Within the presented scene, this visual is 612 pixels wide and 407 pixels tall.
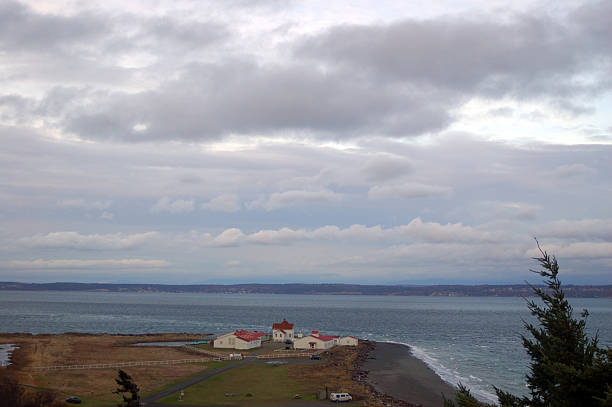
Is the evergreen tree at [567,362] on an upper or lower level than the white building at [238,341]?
upper

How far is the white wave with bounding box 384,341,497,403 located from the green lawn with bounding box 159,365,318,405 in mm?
15541

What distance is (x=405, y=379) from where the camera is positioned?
6306 cm

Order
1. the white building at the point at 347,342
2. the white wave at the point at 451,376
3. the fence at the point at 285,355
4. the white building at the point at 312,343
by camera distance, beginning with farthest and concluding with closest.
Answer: the white building at the point at 347,342, the white building at the point at 312,343, the fence at the point at 285,355, the white wave at the point at 451,376

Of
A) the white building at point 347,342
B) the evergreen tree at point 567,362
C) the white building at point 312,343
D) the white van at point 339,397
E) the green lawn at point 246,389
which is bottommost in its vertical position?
the white building at point 347,342

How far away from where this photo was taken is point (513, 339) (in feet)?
359

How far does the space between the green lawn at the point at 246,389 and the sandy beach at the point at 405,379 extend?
370 inches

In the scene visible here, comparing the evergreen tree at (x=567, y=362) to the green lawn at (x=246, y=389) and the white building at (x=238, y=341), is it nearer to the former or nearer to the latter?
the green lawn at (x=246, y=389)

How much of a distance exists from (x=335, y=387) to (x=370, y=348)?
38.9 meters

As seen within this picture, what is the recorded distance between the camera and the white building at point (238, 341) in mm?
82375

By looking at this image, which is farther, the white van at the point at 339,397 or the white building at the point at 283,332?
the white building at the point at 283,332

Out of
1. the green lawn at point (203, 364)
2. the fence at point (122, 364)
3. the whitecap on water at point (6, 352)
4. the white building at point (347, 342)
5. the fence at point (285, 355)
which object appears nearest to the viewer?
the green lawn at point (203, 364)

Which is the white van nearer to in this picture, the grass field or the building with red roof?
the grass field

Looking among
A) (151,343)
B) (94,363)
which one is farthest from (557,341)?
(151,343)

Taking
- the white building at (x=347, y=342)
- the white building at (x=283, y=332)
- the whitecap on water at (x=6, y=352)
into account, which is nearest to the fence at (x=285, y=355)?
the white building at (x=347, y=342)
